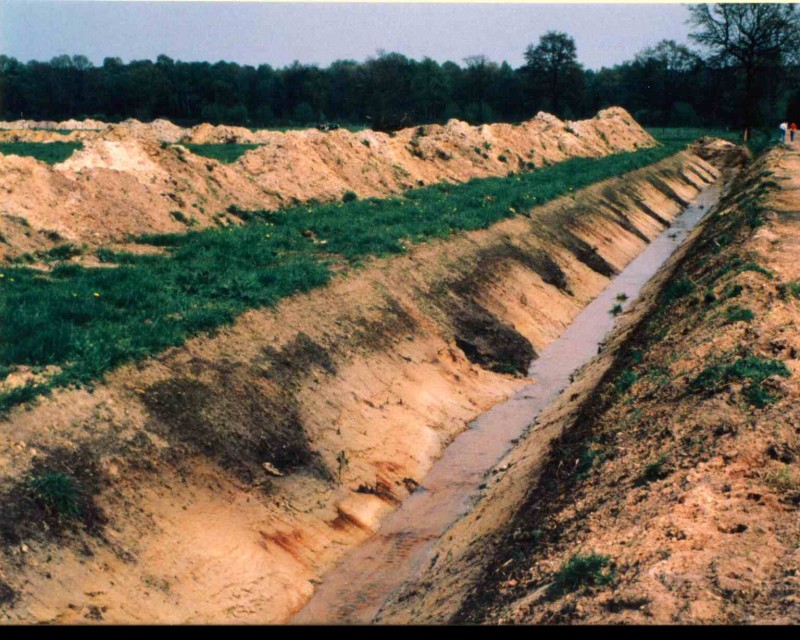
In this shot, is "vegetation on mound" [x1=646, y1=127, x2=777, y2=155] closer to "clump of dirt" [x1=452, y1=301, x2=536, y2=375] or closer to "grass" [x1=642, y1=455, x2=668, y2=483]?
"clump of dirt" [x1=452, y1=301, x2=536, y2=375]

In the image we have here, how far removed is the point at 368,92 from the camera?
94688mm

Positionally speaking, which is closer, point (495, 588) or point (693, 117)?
point (495, 588)

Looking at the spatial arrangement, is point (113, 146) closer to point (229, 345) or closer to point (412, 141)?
point (229, 345)

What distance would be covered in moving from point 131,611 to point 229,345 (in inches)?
206

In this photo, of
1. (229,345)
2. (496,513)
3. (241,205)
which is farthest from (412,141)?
(496,513)

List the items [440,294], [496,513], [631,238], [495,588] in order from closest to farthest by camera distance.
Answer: [495,588], [496,513], [440,294], [631,238]

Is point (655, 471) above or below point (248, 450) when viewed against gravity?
above

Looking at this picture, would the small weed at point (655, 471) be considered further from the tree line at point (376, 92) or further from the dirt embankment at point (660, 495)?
the tree line at point (376, 92)

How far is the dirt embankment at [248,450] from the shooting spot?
8.22 m

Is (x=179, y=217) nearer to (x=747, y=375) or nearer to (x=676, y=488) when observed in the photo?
(x=747, y=375)

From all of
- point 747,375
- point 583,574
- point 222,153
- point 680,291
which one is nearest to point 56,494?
point 583,574

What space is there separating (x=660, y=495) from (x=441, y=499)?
4232 millimetres

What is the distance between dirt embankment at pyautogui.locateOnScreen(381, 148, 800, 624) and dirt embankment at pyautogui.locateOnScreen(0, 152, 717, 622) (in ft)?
5.49

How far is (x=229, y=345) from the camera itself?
12508mm
